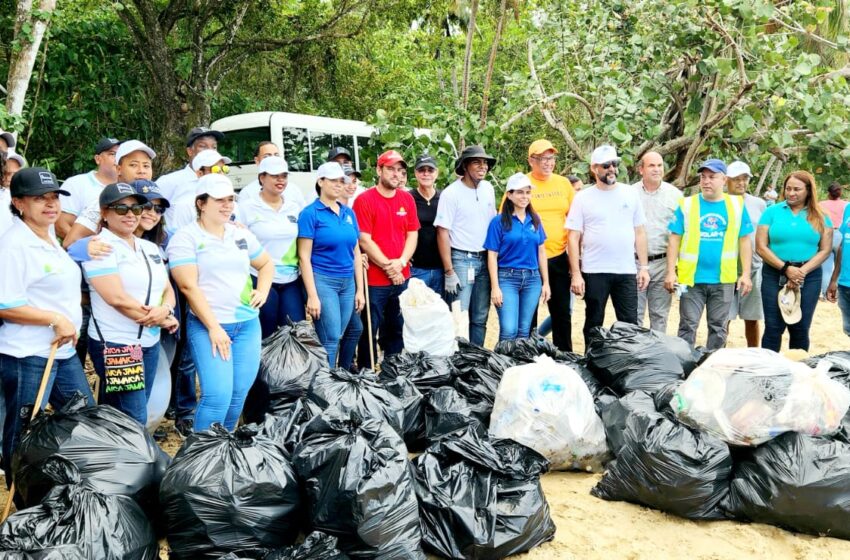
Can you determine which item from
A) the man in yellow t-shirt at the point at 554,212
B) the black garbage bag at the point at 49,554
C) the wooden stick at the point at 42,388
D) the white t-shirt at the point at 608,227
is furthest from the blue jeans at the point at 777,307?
the black garbage bag at the point at 49,554

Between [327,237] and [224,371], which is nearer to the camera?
[224,371]

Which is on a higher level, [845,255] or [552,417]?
[845,255]

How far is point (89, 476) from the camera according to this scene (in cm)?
261

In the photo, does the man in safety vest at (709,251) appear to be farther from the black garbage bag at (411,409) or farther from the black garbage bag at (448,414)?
the black garbage bag at (411,409)

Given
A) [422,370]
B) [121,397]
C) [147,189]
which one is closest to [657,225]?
[422,370]

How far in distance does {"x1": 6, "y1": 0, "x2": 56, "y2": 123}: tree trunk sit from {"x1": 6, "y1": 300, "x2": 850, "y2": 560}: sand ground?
410cm

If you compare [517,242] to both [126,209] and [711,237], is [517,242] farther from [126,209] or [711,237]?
[126,209]

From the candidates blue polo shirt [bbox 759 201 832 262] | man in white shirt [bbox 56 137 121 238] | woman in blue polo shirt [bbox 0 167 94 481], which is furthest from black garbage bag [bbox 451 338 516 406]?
blue polo shirt [bbox 759 201 832 262]

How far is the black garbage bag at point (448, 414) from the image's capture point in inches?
145

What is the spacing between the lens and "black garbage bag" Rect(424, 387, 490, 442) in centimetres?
370

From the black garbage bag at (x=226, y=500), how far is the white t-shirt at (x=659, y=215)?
12.1 feet

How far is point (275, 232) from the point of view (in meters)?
4.39

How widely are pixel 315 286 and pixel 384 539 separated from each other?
2.18 m

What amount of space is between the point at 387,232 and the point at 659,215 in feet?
6.81
